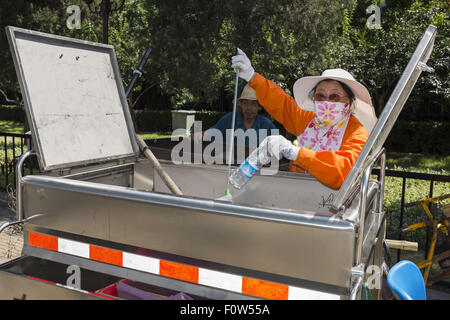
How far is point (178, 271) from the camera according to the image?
6.14 feet

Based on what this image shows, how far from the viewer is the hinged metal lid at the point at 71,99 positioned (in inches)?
94.0

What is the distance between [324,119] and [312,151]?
0.66 meters

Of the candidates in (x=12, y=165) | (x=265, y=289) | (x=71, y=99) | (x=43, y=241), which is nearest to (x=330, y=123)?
(x=265, y=289)

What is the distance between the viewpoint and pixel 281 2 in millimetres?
6648

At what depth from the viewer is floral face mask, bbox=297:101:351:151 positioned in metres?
2.82

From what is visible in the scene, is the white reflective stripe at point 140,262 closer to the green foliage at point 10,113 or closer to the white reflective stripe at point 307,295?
the white reflective stripe at point 307,295

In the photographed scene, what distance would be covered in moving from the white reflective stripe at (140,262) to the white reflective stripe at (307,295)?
0.60m

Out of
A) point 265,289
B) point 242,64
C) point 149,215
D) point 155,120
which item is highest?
point 242,64

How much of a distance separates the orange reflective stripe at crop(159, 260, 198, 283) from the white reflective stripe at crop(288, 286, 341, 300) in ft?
1.34

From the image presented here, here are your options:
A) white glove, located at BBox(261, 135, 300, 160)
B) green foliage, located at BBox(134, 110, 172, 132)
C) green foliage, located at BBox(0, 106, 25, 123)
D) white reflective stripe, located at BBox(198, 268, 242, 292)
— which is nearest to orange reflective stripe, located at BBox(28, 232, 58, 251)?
white reflective stripe, located at BBox(198, 268, 242, 292)

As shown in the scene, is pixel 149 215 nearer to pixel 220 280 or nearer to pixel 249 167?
pixel 220 280

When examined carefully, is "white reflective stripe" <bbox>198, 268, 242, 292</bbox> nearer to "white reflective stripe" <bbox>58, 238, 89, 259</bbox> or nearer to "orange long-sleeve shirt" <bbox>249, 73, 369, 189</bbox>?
"white reflective stripe" <bbox>58, 238, 89, 259</bbox>

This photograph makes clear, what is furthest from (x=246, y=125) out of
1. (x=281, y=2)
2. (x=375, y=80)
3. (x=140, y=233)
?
(x=375, y=80)
